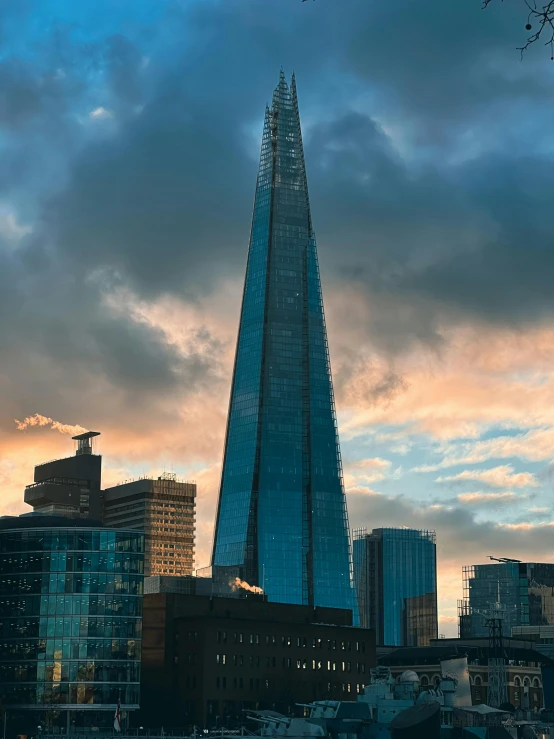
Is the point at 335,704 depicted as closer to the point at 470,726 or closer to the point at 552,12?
the point at 470,726

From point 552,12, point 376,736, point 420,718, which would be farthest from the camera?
point 376,736

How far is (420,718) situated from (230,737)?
3771 cm

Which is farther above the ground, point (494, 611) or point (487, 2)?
point (487, 2)

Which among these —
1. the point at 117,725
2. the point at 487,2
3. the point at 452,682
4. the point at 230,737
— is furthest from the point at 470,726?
the point at 487,2

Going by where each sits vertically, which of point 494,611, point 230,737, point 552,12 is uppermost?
point 552,12

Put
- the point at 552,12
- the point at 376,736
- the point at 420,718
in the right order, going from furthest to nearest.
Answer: the point at 376,736
the point at 420,718
the point at 552,12

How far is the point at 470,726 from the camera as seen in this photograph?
190m

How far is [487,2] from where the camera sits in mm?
48531

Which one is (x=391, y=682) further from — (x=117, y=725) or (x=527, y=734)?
(x=117, y=725)

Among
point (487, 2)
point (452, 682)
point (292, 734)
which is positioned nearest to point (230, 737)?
point (292, 734)

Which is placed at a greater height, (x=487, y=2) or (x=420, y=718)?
(x=487, y=2)

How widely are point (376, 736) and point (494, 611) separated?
85.7 feet

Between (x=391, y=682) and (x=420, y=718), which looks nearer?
(x=420, y=718)

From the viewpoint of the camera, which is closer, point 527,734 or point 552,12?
point 552,12
